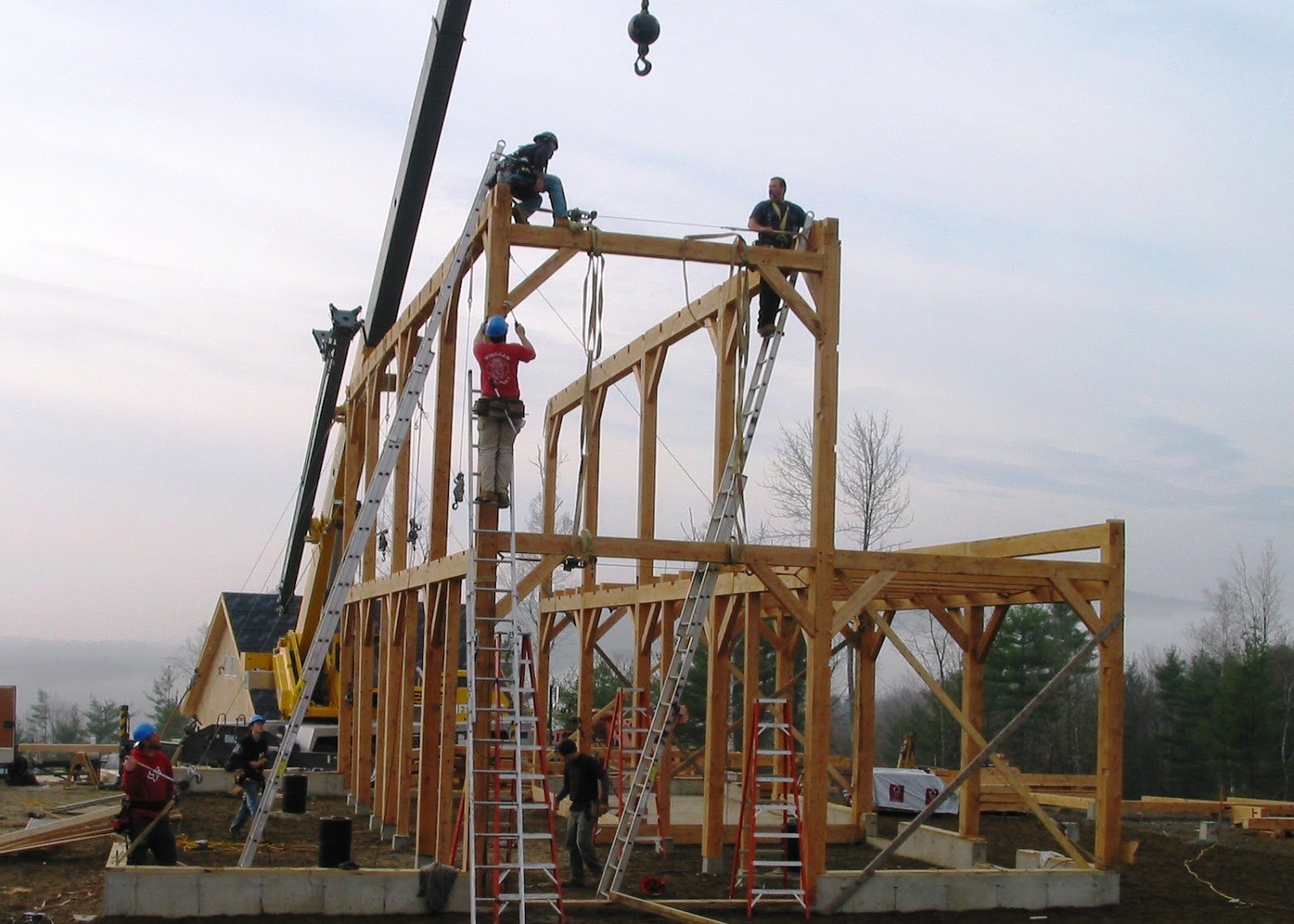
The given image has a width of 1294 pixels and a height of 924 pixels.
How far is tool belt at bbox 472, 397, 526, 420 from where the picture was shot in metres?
11.2

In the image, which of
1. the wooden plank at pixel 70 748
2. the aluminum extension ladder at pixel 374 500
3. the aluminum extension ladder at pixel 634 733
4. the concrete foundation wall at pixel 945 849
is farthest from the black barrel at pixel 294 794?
the wooden plank at pixel 70 748

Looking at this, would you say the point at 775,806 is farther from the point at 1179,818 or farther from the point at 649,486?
the point at 1179,818

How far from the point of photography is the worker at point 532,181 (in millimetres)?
11656

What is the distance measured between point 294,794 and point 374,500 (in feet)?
20.4

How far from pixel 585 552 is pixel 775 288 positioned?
2.73m

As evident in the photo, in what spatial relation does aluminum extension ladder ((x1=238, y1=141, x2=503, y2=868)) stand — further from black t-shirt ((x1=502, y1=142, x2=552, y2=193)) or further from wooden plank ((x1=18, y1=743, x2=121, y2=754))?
wooden plank ((x1=18, y1=743, x2=121, y2=754))

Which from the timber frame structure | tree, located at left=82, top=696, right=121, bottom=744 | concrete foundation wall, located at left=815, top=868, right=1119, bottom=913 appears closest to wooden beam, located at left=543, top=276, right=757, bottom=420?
the timber frame structure

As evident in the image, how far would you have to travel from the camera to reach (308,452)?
77.4 ft

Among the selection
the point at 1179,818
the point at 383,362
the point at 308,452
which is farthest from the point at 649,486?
the point at 1179,818

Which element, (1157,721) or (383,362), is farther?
(1157,721)

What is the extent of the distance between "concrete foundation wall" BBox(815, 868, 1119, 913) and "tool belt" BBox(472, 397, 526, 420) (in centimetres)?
456

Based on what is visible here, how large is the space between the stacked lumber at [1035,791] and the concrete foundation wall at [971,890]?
15.6ft

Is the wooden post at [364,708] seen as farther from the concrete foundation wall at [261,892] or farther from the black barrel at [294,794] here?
the concrete foundation wall at [261,892]

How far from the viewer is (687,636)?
39.6ft
